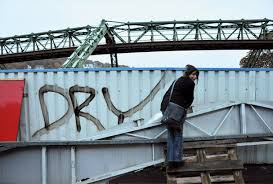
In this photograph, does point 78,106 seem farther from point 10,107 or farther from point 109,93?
point 10,107

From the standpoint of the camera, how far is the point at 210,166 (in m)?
4.30

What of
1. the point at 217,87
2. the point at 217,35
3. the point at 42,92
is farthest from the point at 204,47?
the point at 42,92

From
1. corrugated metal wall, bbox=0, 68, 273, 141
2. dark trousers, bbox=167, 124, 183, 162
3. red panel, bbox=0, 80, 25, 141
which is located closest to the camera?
dark trousers, bbox=167, 124, 183, 162

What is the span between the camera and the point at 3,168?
4.62 meters

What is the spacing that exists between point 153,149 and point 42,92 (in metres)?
3.74

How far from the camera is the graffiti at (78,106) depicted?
22.4ft

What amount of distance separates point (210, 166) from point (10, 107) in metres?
4.96

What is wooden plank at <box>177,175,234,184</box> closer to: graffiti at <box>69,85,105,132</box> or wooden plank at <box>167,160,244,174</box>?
wooden plank at <box>167,160,244,174</box>

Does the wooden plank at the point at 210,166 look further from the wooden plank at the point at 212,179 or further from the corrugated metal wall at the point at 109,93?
the corrugated metal wall at the point at 109,93

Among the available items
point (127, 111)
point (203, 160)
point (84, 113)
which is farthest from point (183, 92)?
point (84, 113)

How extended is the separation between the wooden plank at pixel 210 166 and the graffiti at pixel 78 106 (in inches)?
109

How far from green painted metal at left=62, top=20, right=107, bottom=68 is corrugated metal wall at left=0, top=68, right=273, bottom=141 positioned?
5.17 m

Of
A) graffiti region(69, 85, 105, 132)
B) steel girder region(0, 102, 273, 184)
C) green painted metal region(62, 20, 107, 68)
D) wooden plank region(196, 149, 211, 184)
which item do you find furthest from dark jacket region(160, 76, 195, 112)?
green painted metal region(62, 20, 107, 68)

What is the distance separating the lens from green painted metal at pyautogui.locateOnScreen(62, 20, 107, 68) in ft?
41.4
